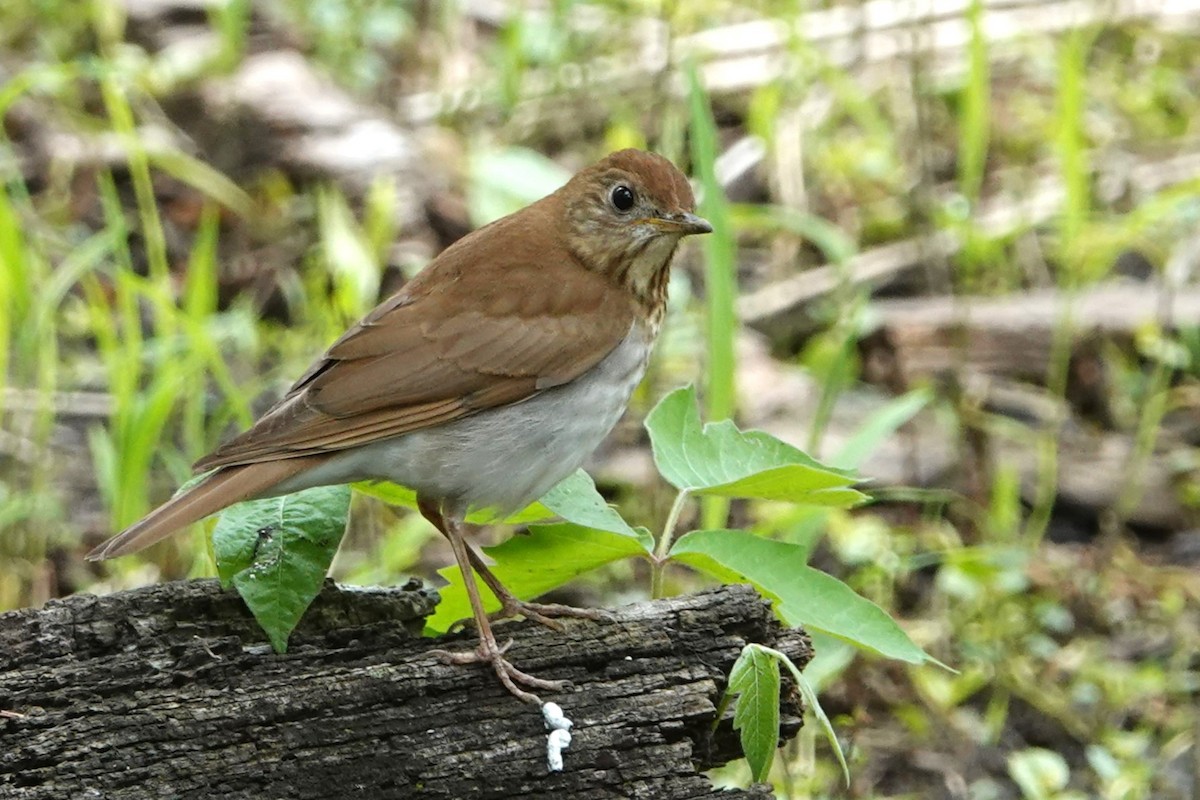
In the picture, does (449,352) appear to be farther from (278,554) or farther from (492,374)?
(278,554)

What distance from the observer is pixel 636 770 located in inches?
118

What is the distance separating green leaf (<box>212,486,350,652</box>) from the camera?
3051mm

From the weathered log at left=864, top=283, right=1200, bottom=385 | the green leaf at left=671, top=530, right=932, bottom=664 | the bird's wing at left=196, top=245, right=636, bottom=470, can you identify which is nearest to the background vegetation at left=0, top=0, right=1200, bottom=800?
the weathered log at left=864, top=283, right=1200, bottom=385

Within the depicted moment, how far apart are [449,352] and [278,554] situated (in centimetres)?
82

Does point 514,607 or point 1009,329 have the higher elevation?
point 514,607

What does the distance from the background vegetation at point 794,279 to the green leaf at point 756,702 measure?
3.84 feet

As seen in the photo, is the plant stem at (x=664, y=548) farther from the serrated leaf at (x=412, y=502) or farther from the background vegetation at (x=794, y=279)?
the background vegetation at (x=794, y=279)

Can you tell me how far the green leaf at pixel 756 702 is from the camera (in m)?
2.94

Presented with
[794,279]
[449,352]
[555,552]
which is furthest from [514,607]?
[794,279]

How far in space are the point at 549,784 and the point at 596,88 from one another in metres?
5.44

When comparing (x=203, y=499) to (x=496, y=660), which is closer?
(x=496, y=660)

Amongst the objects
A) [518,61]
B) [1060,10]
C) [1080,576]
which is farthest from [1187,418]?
[518,61]

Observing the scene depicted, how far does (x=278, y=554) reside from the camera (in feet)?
10.2

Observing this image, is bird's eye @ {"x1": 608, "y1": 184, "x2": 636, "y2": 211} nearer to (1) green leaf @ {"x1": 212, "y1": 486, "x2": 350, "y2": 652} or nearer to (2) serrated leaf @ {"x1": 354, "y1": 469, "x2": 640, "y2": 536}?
(2) serrated leaf @ {"x1": 354, "y1": 469, "x2": 640, "y2": 536}
